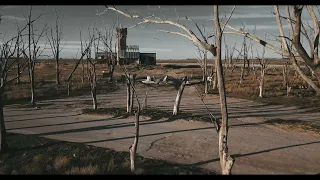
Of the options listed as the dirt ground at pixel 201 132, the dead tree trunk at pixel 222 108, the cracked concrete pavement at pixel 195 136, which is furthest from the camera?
the dirt ground at pixel 201 132

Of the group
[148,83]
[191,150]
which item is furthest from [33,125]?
[148,83]

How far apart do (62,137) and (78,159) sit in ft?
11.5

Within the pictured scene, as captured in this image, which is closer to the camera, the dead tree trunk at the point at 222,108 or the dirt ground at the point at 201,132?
the dead tree trunk at the point at 222,108

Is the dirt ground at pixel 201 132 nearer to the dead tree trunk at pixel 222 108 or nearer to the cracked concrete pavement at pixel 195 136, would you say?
the cracked concrete pavement at pixel 195 136

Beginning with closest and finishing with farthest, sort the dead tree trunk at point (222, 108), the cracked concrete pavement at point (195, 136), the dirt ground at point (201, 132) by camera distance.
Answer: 1. the dead tree trunk at point (222, 108)
2. the cracked concrete pavement at point (195, 136)
3. the dirt ground at point (201, 132)

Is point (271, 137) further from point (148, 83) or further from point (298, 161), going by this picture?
point (148, 83)

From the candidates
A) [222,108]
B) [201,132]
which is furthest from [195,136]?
[222,108]

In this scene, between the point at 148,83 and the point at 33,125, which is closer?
the point at 33,125

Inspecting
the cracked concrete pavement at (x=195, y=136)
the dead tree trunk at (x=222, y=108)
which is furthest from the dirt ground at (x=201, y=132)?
the dead tree trunk at (x=222, y=108)

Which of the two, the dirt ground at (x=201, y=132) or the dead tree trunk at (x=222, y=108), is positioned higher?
the dead tree trunk at (x=222, y=108)

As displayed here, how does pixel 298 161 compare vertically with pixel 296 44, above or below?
below

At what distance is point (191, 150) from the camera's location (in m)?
12.7

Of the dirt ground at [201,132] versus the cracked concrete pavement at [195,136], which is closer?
the cracked concrete pavement at [195,136]

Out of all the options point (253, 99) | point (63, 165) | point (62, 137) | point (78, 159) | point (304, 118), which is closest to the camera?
point (63, 165)
